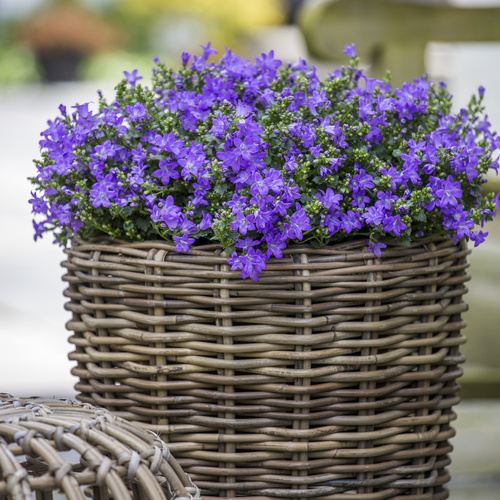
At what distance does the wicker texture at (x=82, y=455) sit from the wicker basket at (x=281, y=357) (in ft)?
0.47

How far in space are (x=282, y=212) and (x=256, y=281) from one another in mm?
96

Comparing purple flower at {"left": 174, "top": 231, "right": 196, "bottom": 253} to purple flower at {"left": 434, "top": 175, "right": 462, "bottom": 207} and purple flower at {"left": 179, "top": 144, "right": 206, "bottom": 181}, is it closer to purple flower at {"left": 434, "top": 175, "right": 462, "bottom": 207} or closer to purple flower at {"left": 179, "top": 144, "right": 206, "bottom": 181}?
purple flower at {"left": 179, "top": 144, "right": 206, "bottom": 181}

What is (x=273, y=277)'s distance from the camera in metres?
0.99

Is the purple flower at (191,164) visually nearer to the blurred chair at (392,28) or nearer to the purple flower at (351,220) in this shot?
the purple flower at (351,220)

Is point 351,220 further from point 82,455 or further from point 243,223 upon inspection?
Answer: point 82,455

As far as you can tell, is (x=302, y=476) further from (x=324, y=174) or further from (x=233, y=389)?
(x=324, y=174)

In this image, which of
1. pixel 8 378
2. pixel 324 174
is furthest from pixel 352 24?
pixel 8 378

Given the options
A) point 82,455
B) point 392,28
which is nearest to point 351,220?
point 82,455

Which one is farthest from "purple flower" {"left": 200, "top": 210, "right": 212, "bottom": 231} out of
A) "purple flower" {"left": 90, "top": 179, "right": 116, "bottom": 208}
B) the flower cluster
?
"purple flower" {"left": 90, "top": 179, "right": 116, "bottom": 208}

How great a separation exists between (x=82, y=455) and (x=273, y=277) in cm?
33

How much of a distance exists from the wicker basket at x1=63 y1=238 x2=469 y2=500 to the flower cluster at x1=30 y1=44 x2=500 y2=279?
0.12ft

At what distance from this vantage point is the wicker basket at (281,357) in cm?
99

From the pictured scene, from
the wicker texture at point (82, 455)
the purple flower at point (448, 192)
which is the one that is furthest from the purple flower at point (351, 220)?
the wicker texture at point (82, 455)

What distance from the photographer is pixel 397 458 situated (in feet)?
3.53
